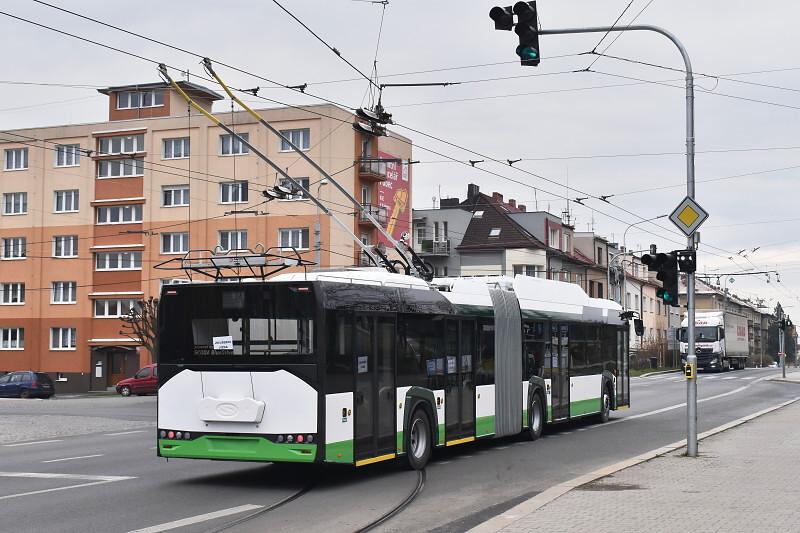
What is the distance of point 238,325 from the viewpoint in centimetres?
1375

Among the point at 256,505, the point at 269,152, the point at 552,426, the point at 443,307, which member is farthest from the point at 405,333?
the point at 269,152

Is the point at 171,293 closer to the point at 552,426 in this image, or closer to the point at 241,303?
the point at 241,303

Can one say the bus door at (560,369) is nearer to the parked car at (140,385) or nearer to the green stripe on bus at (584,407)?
the green stripe on bus at (584,407)

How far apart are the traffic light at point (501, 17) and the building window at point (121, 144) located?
178ft

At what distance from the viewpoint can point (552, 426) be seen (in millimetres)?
24469

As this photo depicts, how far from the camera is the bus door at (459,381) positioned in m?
16.7

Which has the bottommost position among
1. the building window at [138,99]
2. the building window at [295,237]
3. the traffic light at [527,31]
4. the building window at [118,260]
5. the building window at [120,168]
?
the traffic light at [527,31]

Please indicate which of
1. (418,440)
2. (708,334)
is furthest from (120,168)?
(418,440)

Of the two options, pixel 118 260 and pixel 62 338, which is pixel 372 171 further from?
pixel 62 338

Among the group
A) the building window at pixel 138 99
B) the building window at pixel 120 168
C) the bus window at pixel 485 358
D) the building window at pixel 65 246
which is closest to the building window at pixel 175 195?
the building window at pixel 120 168

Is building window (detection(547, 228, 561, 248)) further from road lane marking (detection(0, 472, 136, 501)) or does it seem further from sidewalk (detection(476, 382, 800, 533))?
road lane marking (detection(0, 472, 136, 501))

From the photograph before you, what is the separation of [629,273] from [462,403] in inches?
3410

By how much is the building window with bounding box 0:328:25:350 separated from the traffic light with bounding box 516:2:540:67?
59.6 metres

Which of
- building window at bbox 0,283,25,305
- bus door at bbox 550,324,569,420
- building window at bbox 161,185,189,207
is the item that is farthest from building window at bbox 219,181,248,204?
bus door at bbox 550,324,569,420
